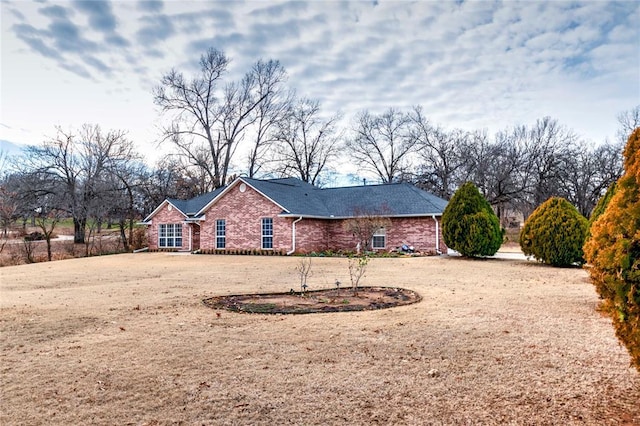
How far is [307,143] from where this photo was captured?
141 ft

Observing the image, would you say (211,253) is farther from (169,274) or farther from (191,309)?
(191,309)

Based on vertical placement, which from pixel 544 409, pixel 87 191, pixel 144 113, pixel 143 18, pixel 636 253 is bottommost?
pixel 544 409

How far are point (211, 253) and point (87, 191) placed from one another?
13504 millimetres

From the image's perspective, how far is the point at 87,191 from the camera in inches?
1267

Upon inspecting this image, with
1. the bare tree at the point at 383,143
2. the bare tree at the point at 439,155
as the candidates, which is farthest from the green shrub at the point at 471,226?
the bare tree at the point at 383,143

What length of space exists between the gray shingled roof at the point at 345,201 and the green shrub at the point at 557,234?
6221 millimetres

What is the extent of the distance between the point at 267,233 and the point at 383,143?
22.4m

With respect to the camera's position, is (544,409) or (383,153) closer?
(544,409)

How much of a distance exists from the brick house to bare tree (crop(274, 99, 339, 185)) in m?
14.7

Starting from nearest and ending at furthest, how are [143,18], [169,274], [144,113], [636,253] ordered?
[636,253] → [143,18] → [169,274] → [144,113]

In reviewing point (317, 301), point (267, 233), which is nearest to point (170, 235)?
point (267, 233)

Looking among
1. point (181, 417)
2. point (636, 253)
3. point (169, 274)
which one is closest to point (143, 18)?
point (169, 274)

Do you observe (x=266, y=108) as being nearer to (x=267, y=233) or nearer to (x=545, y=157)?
(x=267, y=233)

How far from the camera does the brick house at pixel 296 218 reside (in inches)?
917
